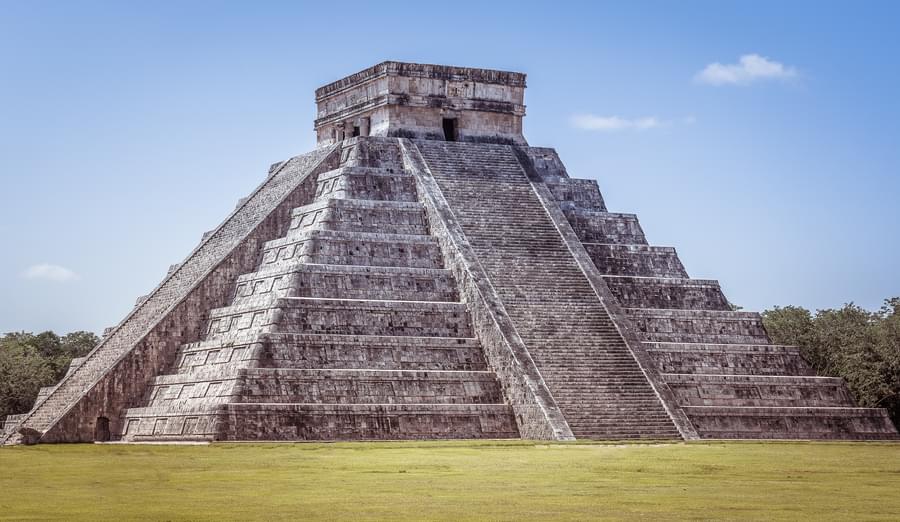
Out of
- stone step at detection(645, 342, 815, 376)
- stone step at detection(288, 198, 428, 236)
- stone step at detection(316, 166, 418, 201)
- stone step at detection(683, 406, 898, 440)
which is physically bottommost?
stone step at detection(683, 406, 898, 440)

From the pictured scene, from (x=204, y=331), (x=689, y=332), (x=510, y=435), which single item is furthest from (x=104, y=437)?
(x=689, y=332)

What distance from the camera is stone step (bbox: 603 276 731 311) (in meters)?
39.2

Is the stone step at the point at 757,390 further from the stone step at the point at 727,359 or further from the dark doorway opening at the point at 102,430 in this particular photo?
the dark doorway opening at the point at 102,430

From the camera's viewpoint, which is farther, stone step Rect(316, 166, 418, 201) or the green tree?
the green tree

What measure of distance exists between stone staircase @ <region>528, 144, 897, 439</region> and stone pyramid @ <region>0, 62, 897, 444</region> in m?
0.06

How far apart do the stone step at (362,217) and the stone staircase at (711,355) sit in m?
4.74

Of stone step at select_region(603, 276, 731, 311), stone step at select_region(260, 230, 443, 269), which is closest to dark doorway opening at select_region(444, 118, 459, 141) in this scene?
stone step at select_region(260, 230, 443, 269)

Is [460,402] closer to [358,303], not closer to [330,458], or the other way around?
[358,303]

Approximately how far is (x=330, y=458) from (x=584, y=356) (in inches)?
410

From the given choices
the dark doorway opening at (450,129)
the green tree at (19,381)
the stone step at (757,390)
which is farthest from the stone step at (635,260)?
the green tree at (19,381)

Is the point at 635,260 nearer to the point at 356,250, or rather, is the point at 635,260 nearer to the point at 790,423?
the point at 790,423

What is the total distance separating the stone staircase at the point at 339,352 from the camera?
31938mm

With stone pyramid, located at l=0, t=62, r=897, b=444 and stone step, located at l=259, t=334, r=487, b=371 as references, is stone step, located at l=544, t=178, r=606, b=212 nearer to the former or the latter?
stone pyramid, located at l=0, t=62, r=897, b=444

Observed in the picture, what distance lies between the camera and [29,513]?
16.9 m
